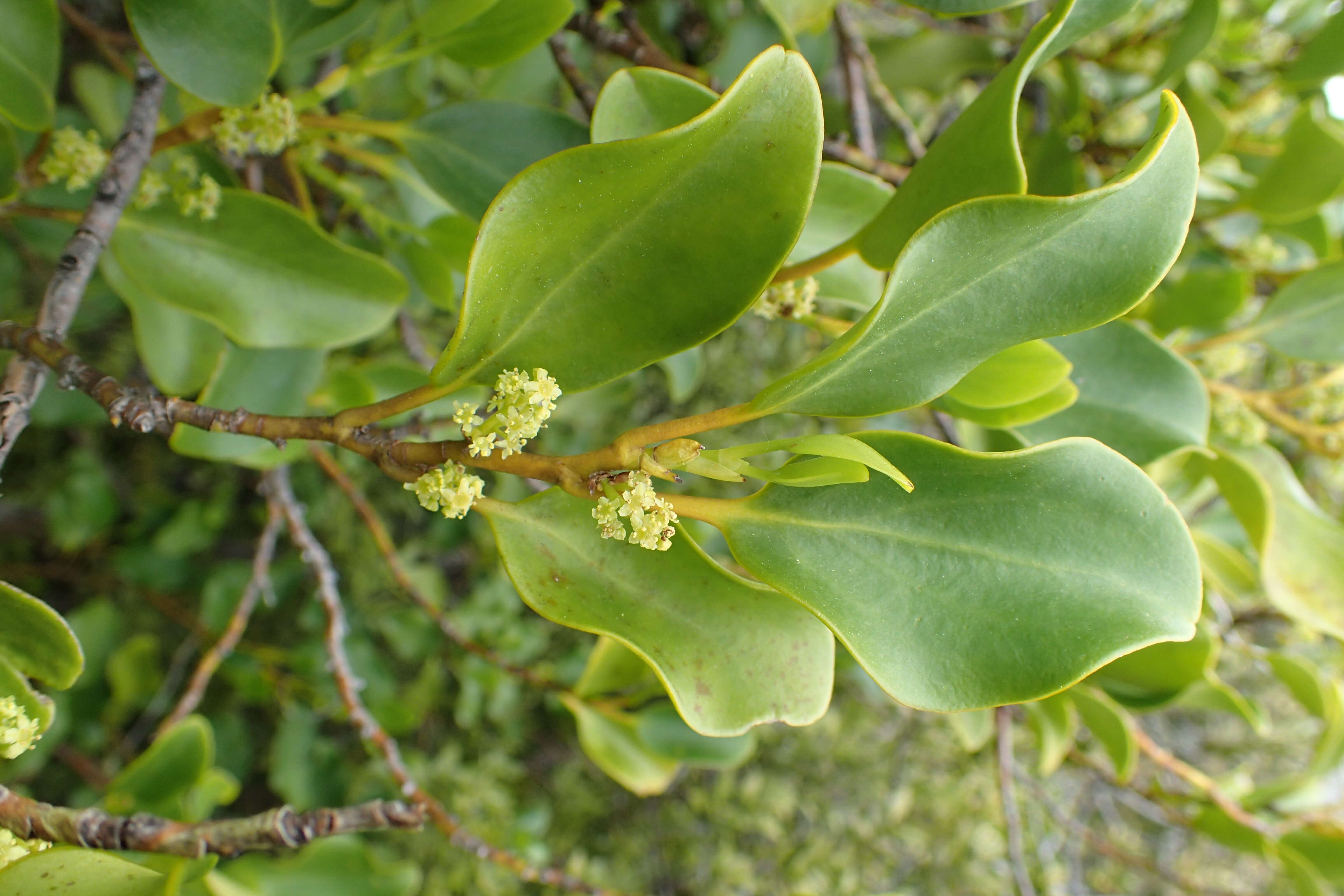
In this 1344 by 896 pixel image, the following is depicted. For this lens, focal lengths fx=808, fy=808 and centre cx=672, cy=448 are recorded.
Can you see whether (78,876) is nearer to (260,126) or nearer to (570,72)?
(260,126)

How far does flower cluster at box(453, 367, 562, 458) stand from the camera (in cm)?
52

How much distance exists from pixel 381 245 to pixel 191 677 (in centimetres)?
130

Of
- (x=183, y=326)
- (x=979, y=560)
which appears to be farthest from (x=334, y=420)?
(x=183, y=326)

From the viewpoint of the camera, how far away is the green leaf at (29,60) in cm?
68

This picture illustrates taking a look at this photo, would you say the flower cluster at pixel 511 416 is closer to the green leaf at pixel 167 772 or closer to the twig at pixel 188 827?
the twig at pixel 188 827

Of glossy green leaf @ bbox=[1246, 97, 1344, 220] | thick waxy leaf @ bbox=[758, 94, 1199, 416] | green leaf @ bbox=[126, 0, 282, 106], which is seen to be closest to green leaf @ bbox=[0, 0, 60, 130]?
green leaf @ bbox=[126, 0, 282, 106]

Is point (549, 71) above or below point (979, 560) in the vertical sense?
above

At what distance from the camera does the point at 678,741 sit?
1252 mm

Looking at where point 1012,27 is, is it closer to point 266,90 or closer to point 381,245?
point 381,245

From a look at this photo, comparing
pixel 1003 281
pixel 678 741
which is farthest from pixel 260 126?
pixel 678 741

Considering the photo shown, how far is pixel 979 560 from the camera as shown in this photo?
0.53 m

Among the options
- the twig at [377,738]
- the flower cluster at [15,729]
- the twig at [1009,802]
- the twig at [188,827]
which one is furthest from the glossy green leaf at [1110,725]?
the flower cluster at [15,729]

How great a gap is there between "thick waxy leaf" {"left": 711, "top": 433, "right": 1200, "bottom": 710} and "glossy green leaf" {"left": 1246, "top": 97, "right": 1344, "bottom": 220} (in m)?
0.77

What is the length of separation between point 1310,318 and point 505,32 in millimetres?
1033
